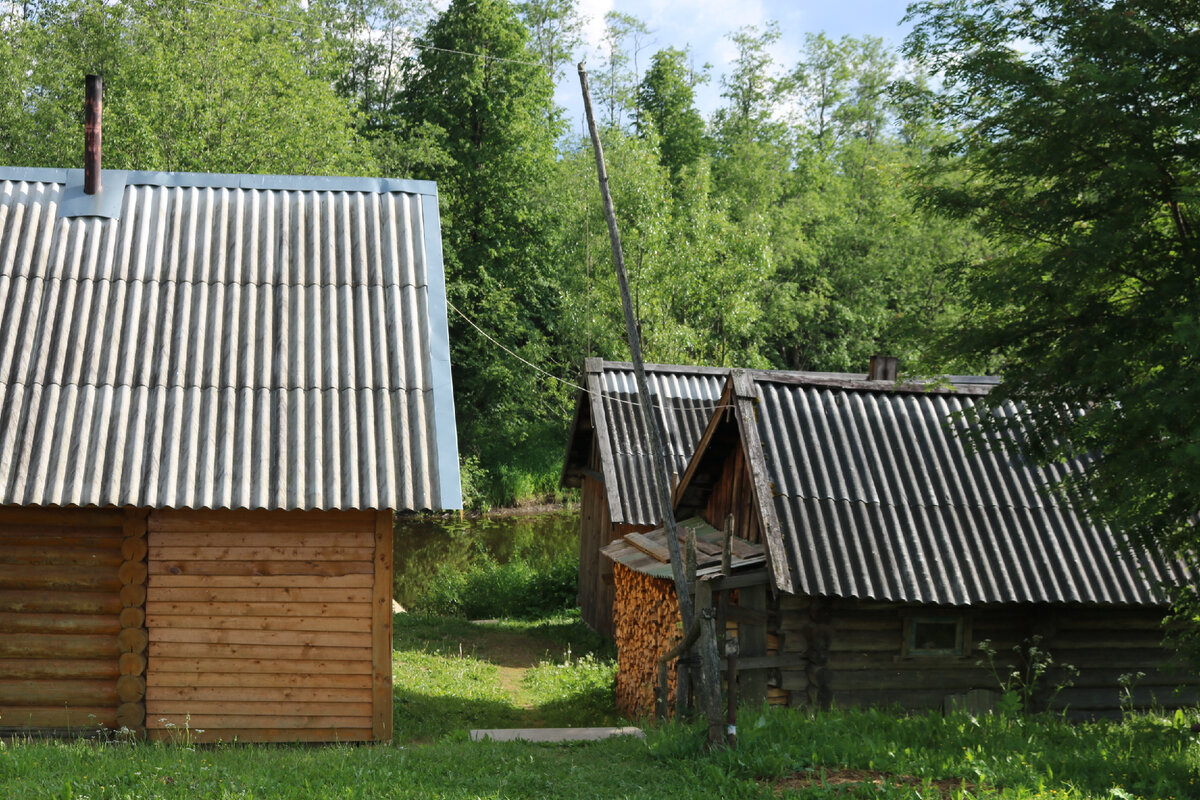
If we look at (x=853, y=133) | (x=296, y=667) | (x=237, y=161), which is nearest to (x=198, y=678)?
(x=296, y=667)

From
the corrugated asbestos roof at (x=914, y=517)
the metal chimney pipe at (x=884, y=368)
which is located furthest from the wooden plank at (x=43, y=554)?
the metal chimney pipe at (x=884, y=368)

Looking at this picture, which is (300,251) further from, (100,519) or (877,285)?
(877,285)

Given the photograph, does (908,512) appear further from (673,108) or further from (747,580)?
(673,108)

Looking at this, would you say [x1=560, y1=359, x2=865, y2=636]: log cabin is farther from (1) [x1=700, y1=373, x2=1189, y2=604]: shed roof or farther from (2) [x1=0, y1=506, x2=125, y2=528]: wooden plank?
(2) [x1=0, y1=506, x2=125, y2=528]: wooden plank

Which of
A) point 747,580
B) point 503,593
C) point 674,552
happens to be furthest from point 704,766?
point 503,593

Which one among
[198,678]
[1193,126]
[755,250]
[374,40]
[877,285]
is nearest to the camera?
[1193,126]

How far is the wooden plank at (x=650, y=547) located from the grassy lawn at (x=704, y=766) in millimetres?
3018

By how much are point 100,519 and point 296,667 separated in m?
2.16

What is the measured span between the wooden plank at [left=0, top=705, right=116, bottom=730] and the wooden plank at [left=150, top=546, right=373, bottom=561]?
1.42 m

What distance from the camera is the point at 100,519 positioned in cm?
921

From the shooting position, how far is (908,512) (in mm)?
11016

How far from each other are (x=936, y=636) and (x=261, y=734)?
670 centimetres

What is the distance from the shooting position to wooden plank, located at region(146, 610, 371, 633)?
9.16 metres

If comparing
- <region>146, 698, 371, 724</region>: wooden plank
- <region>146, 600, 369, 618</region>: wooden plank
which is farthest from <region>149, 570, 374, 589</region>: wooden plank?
<region>146, 698, 371, 724</region>: wooden plank
